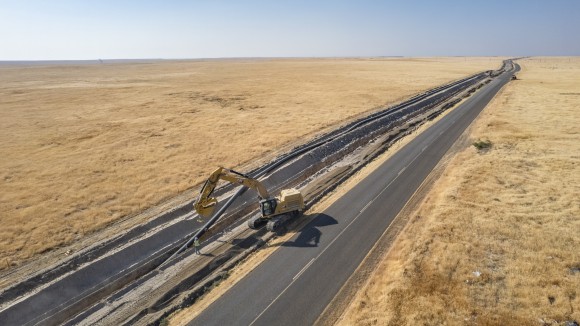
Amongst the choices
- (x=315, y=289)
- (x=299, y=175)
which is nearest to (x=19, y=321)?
(x=315, y=289)

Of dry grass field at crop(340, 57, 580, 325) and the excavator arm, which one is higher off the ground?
the excavator arm

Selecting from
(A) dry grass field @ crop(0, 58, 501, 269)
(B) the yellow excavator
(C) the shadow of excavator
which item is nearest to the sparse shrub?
(A) dry grass field @ crop(0, 58, 501, 269)

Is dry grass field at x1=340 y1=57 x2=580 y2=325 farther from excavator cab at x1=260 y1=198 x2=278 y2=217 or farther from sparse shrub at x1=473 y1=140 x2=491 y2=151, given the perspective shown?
excavator cab at x1=260 y1=198 x2=278 y2=217

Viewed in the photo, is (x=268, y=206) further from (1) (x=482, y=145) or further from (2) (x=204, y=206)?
(1) (x=482, y=145)

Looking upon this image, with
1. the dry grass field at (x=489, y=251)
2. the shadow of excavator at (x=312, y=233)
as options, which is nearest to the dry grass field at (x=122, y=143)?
the shadow of excavator at (x=312, y=233)

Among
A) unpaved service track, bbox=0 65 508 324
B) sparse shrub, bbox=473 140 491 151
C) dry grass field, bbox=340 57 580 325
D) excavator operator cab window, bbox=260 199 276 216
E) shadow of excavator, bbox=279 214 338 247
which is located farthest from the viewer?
sparse shrub, bbox=473 140 491 151

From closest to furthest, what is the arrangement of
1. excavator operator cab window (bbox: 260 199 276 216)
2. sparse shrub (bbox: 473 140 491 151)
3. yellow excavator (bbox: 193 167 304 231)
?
yellow excavator (bbox: 193 167 304 231) → excavator operator cab window (bbox: 260 199 276 216) → sparse shrub (bbox: 473 140 491 151)

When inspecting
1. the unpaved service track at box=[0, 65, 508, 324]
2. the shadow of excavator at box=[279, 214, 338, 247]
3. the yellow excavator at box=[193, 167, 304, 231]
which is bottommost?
the unpaved service track at box=[0, 65, 508, 324]

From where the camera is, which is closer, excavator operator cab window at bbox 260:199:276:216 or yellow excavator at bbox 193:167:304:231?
yellow excavator at bbox 193:167:304:231
